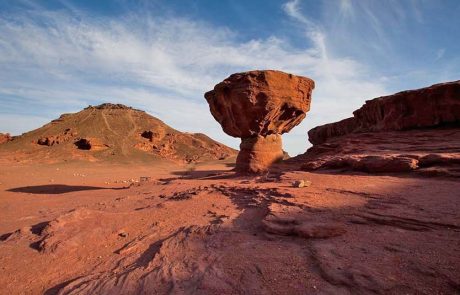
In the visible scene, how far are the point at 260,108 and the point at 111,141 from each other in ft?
82.6

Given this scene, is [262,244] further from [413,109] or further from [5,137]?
[5,137]

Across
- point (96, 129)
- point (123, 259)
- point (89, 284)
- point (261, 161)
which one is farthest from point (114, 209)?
point (96, 129)

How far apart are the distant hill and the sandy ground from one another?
24522 millimetres

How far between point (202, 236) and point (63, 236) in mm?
2758

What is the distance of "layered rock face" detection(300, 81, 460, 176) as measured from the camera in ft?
27.1

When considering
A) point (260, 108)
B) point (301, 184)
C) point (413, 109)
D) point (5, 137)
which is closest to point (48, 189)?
point (260, 108)

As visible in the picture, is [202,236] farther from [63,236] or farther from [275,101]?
[275,101]

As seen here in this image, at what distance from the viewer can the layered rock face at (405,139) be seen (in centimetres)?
825

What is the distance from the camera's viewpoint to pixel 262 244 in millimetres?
4211

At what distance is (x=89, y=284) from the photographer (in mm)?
3826

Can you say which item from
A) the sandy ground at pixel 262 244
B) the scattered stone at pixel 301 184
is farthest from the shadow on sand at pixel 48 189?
the scattered stone at pixel 301 184

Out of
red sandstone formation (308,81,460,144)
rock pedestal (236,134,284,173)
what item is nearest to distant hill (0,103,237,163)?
rock pedestal (236,134,284,173)

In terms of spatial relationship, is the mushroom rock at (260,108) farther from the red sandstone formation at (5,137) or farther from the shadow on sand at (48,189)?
the red sandstone formation at (5,137)

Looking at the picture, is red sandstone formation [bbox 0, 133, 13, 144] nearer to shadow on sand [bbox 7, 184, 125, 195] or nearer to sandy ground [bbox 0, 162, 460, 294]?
shadow on sand [bbox 7, 184, 125, 195]
